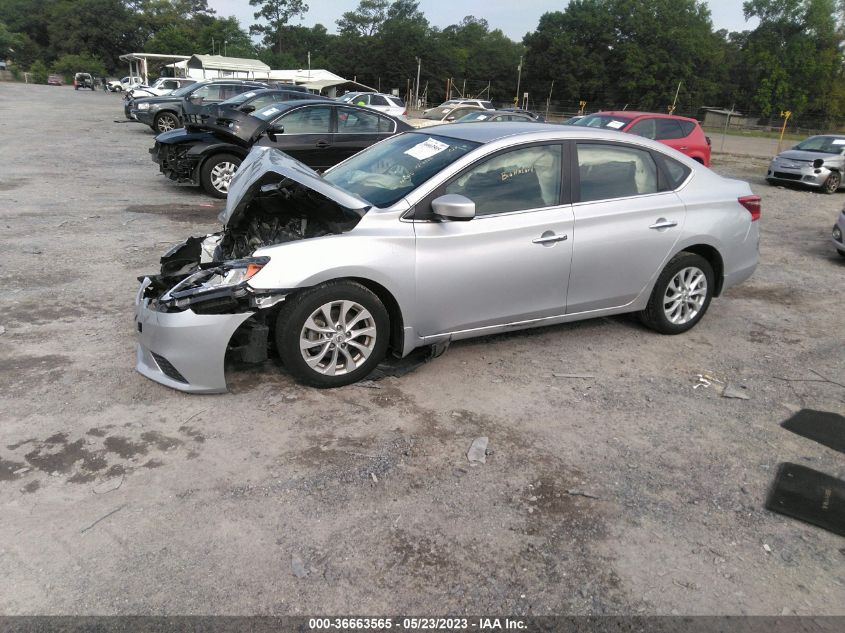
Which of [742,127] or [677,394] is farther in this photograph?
[742,127]

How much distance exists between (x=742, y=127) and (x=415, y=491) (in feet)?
120

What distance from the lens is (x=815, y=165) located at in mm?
15141

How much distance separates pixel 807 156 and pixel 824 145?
95 centimetres

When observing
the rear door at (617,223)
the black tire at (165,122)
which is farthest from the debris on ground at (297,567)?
the black tire at (165,122)

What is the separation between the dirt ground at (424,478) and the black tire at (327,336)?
133 millimetres

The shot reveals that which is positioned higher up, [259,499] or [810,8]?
[810,8]

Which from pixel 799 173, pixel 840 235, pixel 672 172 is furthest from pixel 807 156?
pixel 672 172

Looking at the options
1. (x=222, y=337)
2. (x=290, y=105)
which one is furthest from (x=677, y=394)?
(x=290, y=105)

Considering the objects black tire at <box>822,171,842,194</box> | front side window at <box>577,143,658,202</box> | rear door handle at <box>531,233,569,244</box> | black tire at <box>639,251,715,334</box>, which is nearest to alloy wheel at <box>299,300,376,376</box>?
rear door handle at <box>531,233,569,244</box>

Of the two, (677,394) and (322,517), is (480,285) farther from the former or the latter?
(322,517)

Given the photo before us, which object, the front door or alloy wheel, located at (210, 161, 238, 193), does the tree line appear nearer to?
alloy wheel, located at (210, 161, 238, 193)

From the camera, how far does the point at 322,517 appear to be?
295 cm

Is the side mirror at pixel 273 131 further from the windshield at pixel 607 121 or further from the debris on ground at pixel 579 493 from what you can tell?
the debris on ground at pixel 579 493

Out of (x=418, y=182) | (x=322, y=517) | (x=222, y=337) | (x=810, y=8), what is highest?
(x=810, y=8)
